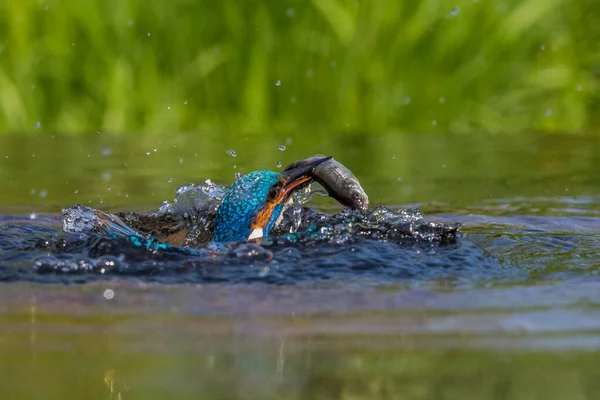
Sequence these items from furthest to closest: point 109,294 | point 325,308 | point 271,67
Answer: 1. point 271,67
2. point 109,294
3. point 325,308

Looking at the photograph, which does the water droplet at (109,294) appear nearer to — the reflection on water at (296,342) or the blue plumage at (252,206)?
the reflection on water at (296,342)

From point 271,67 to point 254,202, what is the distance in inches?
176

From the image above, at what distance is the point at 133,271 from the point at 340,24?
5.47 m

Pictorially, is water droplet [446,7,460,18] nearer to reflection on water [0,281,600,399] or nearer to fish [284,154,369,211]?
fish [284,154,369,211]

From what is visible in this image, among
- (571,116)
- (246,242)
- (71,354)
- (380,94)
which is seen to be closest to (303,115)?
(380,94)

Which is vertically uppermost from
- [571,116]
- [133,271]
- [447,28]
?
[447,28]

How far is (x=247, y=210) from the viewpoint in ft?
18.5

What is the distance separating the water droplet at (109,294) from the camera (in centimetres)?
443

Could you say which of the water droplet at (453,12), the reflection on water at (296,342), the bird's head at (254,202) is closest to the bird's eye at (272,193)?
the bird's head at (254,202)

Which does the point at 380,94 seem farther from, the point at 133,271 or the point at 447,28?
the point at 133,271

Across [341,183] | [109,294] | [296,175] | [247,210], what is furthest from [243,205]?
[109,294]

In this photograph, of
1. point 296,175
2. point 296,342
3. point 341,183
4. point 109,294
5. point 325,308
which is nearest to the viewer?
point 296,342

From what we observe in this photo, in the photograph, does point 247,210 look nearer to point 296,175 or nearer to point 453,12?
point 296,175

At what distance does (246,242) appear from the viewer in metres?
5.39
